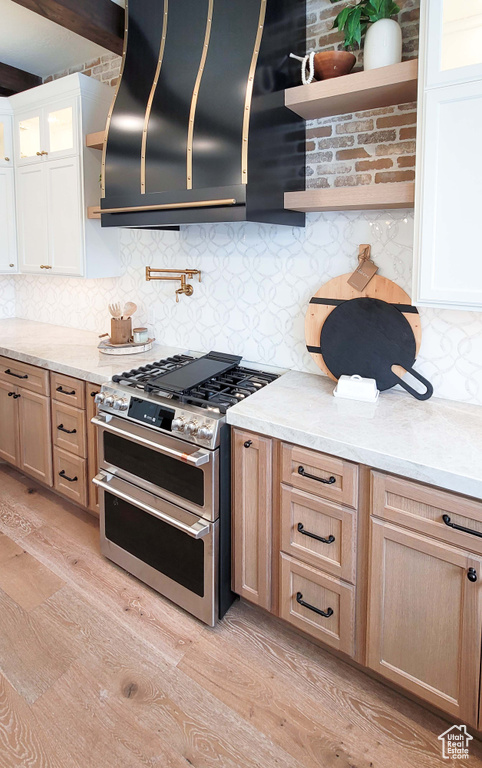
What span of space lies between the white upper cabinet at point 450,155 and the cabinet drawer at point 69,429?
6.45 ft

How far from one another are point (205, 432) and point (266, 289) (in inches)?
38.3

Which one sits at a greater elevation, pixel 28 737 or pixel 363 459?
pixel 363 459

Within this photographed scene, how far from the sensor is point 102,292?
11.5 feet

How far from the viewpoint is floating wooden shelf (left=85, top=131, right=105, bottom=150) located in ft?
9.31

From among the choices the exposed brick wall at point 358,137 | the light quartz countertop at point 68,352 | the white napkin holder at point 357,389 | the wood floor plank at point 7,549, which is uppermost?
the exposed brick wall at point 358,137

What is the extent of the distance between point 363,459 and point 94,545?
1810 millimetres

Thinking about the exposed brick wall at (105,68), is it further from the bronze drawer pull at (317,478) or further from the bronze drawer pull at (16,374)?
the bronze drawer pull at (317,478)

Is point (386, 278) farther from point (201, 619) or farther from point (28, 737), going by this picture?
point (28, 737)

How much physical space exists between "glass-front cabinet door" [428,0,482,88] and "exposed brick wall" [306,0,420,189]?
1.28ft

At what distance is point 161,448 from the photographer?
2150 mm

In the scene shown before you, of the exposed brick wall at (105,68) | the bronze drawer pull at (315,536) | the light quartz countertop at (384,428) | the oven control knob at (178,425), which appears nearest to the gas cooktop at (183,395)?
the oven control knob at (178,425)

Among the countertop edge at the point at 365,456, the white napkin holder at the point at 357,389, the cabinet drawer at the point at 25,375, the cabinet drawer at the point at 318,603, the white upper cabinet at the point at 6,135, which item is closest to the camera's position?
the countertop edge at the point at 365,456

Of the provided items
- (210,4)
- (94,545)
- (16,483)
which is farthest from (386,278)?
(16,483)

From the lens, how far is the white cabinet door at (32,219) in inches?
131
